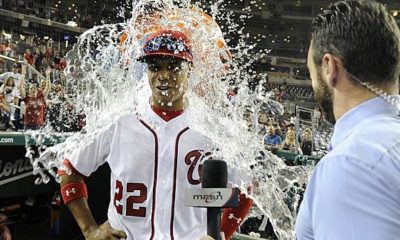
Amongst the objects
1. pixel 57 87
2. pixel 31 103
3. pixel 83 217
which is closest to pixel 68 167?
pixel 83 217

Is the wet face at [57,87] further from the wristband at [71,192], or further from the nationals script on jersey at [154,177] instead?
the nationals script on jersey at [154,177]

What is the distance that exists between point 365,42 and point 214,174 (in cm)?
59

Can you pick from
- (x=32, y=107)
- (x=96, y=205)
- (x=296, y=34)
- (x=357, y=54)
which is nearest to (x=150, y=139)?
(x=357, y=54)

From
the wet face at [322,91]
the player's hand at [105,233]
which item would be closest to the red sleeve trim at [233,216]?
the player's hand at [105,233]

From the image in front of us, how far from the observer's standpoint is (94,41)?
434 centimetres

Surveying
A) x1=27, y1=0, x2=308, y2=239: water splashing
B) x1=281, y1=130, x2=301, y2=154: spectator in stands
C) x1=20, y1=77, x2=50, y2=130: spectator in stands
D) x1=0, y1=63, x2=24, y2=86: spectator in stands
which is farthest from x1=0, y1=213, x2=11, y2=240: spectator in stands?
x1=281, y1=130, x2=301, y2=154: spectator in stands

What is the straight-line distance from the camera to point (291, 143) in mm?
7871

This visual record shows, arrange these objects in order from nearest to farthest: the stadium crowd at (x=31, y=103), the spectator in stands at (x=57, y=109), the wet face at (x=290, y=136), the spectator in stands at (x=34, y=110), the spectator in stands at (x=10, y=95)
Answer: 1. the spectator in stands at (x=57, y=109)
2. the stadium crowd at (x=31, y=103)
3. the spectator in stands at (x=34, y=110)
4. the spectator in stands at (x=10, y=95)
5. the wet face at (x=290, y=136)

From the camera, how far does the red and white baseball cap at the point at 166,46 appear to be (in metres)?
2.10

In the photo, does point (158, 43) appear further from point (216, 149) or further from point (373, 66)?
point (373, 66)

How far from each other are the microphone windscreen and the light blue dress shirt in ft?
1.53

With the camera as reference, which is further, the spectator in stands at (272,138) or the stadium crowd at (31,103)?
→ the spectator in stands at (272,138)

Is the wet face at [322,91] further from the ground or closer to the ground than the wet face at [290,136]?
further from the ground

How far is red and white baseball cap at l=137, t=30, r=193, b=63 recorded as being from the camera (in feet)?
6.90
